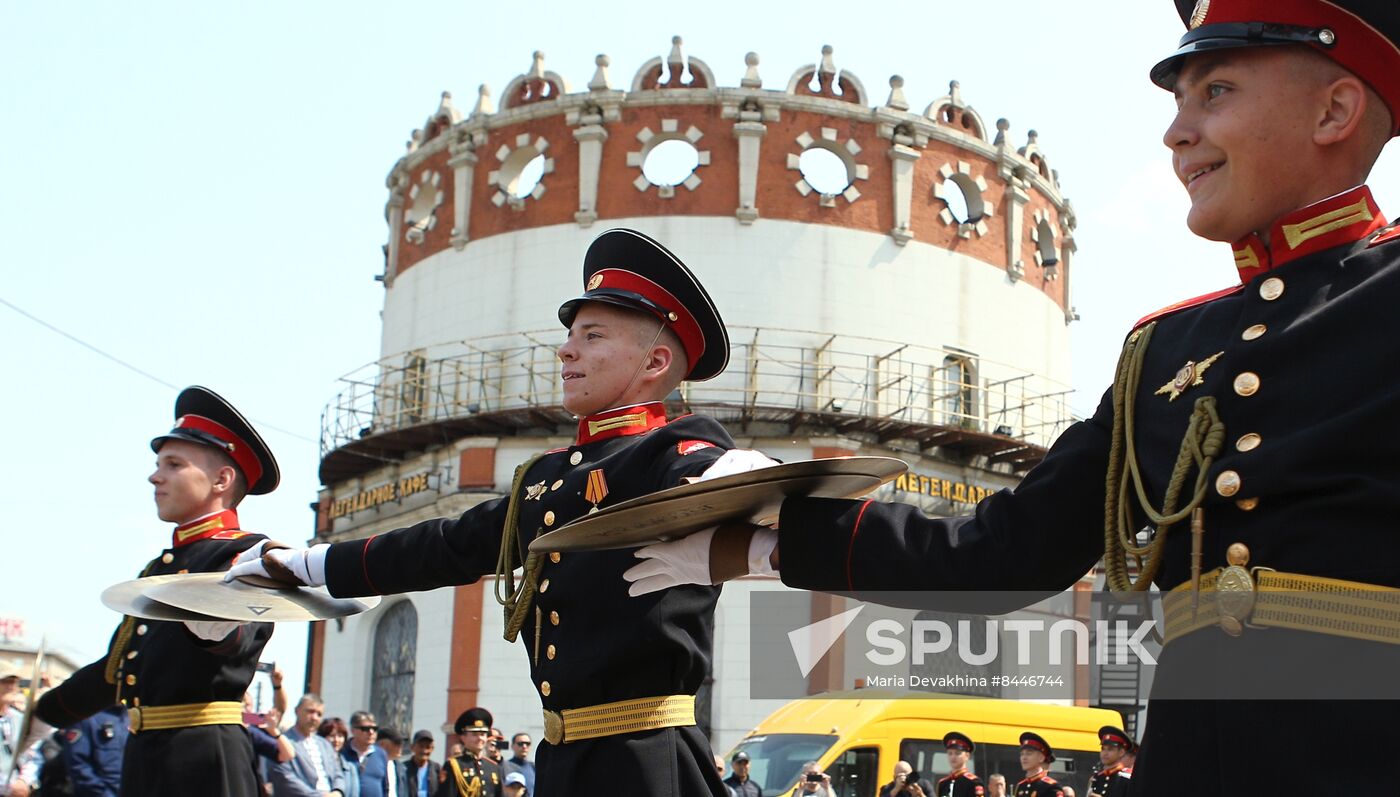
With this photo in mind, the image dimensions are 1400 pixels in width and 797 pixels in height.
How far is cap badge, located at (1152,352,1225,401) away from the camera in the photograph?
9.75 ft

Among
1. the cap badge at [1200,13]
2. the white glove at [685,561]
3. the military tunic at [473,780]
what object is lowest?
the military tunic at [473,780]

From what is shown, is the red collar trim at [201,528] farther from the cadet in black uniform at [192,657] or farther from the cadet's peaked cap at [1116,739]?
the cadet's peaked cap at [1116,739]

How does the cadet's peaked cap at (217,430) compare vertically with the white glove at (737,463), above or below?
above

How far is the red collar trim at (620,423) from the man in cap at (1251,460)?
175cm

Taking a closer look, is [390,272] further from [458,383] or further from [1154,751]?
[1154,751]

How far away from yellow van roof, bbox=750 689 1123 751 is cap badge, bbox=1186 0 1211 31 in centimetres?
1520

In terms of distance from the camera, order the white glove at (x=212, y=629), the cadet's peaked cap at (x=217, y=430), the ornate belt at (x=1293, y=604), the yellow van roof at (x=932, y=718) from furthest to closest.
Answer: the yellow van roof at (x=932, y=718) → the cadet's peaked cap at (x=217, y=430) → the white glove at (x=212, y=629) → the ornate belt at (x=1293, y=604)

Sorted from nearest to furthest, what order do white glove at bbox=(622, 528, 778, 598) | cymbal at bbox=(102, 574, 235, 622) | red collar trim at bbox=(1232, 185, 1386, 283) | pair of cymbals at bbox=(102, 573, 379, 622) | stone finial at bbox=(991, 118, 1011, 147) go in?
1. red collar trim at bbox=(1232, 185, 1386, 283)
2. white glove at bbox=(622, 528, 778, 598)
3. pair of cymbals at bbox=(102, 573, 379, 622)
4. cymbal at bbox=(102, 574, 235, 622)
5. stone finial at bbox=(991, 118, 1011, 147)

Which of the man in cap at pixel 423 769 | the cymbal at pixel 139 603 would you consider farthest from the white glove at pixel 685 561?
the man in cap at pixel 423 769

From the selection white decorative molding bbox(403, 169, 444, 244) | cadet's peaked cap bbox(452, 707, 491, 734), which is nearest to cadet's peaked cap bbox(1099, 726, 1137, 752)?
cadet's peaked cap bbox(452, 707, 491, 734)

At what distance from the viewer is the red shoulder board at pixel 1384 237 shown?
A: 2932 millimetres

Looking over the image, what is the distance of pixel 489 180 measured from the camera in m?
32.9

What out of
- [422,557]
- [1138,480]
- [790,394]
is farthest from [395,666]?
[1138,480]

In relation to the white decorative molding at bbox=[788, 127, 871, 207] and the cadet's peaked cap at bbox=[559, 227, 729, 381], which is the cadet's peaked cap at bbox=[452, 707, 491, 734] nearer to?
the cadet's peaked cap at bbox=[559, 227, 729, 381]
